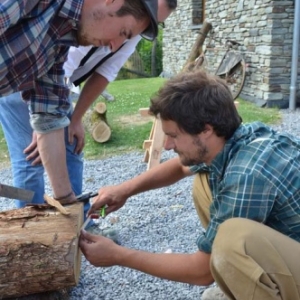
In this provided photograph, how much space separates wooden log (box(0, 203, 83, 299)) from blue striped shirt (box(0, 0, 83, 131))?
1.97 ft

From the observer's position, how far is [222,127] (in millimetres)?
1851

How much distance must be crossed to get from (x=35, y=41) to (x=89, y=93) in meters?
1.04

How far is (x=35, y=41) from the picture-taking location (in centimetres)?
169

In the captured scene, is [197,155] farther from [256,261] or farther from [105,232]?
[105,232]

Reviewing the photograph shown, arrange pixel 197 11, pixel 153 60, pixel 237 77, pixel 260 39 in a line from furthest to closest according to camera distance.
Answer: pixel 153 60 → pixel 197 11 → pixel 237 77 → pixel 260 39

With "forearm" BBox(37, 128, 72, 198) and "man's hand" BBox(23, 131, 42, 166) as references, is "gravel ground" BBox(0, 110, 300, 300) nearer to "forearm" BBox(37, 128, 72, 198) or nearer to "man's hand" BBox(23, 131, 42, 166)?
"forearm" BBox(37, 128, 72, 198)

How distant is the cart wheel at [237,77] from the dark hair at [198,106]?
24.8 ft

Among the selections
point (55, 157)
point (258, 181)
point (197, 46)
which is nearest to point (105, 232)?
point (55, 157)

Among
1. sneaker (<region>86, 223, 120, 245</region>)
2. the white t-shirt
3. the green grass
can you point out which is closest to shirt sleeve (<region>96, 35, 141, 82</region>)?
the white t-shirt

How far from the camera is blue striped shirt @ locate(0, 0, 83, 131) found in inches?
62.0

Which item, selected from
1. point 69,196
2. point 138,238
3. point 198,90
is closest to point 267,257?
point 198,90

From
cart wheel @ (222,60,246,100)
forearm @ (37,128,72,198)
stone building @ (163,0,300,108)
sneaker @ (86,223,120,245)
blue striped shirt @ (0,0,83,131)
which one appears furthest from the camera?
cart wheel @ (222,60,246,100)

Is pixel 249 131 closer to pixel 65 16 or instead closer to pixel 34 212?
pixel 65 16

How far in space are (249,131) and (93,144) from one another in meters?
4.66
